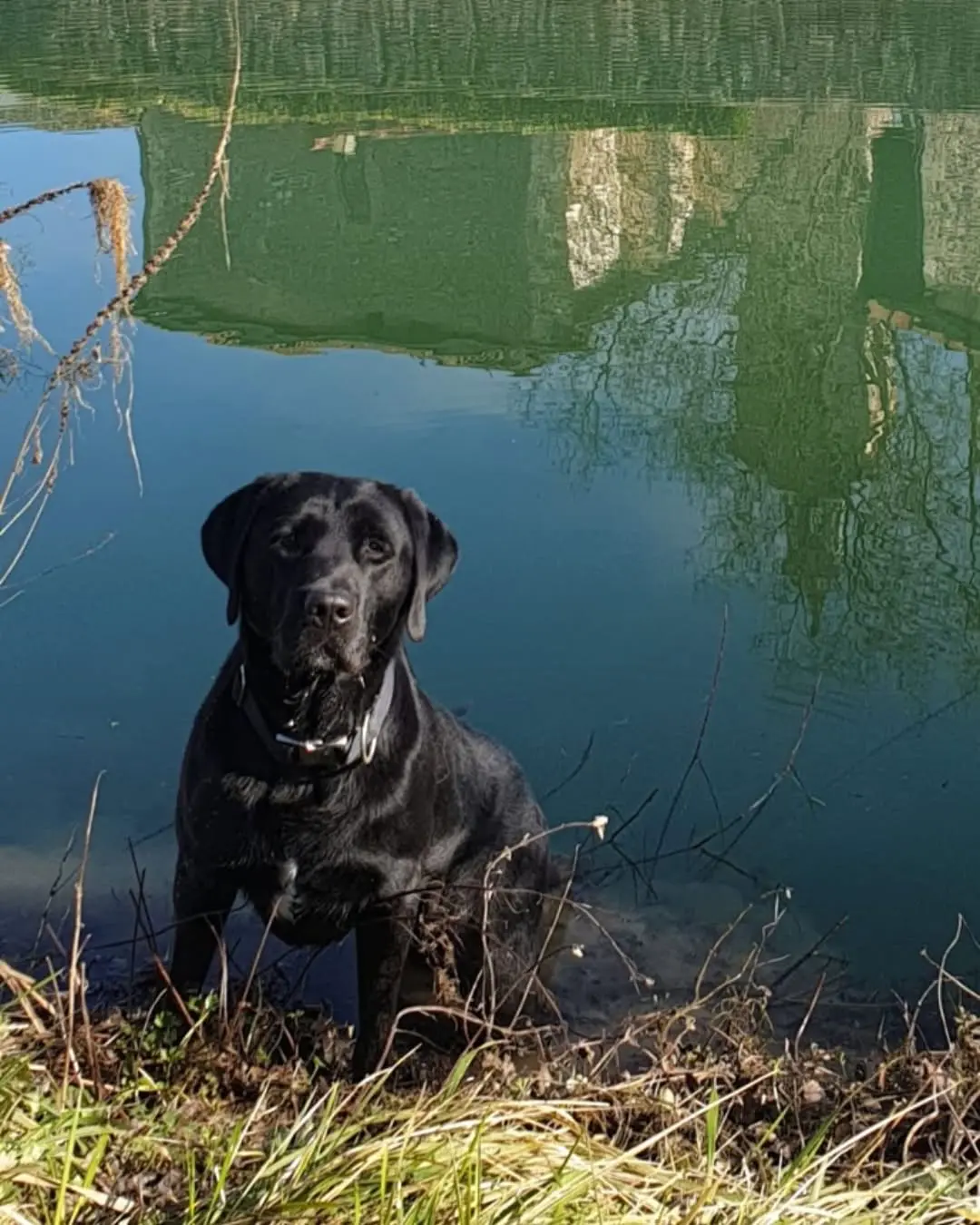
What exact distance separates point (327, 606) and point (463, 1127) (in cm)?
122

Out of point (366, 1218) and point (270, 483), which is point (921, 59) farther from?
point (366, 1218)

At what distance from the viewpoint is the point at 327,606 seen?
342 centimetres

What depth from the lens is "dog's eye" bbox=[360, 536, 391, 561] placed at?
3.67m

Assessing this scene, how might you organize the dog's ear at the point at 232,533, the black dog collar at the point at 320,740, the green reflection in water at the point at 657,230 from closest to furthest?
1. the black dog collar at the point at 320,740
2. the dog's ear at the point at 232,533
3. the green reflection in water at the point at 657,230

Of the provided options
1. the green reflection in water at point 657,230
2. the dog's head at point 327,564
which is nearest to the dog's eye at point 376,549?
the dog's head at point 327,564

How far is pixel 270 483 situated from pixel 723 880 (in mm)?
2317

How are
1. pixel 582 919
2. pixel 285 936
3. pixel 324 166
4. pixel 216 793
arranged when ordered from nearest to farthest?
pixel 216 793, pixel 285 936, pixel 582 919, pixel 324 166

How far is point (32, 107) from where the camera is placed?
17.7 m

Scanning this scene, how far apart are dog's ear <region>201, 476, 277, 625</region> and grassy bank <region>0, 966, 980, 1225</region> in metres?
1.06

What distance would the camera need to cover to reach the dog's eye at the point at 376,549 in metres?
3.67

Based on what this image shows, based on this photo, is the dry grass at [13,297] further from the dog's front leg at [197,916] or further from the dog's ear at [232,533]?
the dog's front leg at [197,916]

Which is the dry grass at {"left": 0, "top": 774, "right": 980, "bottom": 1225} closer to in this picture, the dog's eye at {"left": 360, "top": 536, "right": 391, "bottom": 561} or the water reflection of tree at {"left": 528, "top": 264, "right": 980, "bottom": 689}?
the dog's eye at {"left": 360, "top": 536, "right": 391, "bottom": 561}

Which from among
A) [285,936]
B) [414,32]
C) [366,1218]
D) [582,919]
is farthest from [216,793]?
[414,32]

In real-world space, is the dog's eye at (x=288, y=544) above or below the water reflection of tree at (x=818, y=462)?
above
